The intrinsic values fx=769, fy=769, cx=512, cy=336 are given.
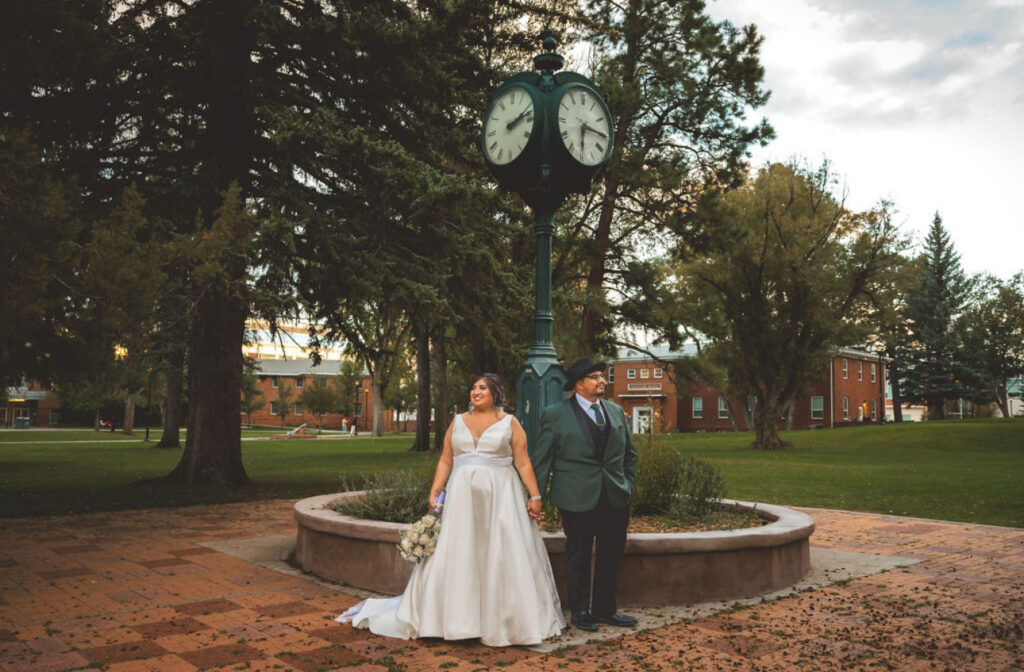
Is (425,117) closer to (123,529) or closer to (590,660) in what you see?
(123,529)

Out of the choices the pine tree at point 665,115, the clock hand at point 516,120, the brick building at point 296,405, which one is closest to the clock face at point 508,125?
the clock hand at point 516,120

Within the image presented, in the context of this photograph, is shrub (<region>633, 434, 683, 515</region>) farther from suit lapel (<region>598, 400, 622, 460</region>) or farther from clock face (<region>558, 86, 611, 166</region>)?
clock face (<region>558, 86, 611, 166</region>)

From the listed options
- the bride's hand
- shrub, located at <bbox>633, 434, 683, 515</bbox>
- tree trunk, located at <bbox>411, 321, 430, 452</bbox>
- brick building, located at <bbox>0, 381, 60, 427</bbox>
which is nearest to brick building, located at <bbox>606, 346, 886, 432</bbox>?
tree trunk, located at <bbox>411, 321, 430, 452</bbox>

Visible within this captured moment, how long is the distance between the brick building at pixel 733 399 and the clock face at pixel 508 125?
53231mm

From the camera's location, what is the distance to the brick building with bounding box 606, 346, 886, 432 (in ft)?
195

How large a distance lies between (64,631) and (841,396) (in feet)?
205

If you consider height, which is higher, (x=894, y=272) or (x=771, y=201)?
(x=771, y=201)

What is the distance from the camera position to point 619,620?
5699 mm

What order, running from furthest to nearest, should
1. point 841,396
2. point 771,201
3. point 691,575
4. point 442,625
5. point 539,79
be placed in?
point 841,396 < point 771,201 < point 539,79 < point 691,575 < point 442,625

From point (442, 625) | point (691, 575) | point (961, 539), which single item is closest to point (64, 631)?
point (442, 625)

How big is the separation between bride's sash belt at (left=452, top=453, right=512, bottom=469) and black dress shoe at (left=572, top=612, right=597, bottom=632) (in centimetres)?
123

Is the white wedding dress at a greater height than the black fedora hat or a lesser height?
lesser

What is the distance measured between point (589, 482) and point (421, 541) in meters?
1.28

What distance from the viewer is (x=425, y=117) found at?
14.2 metres
